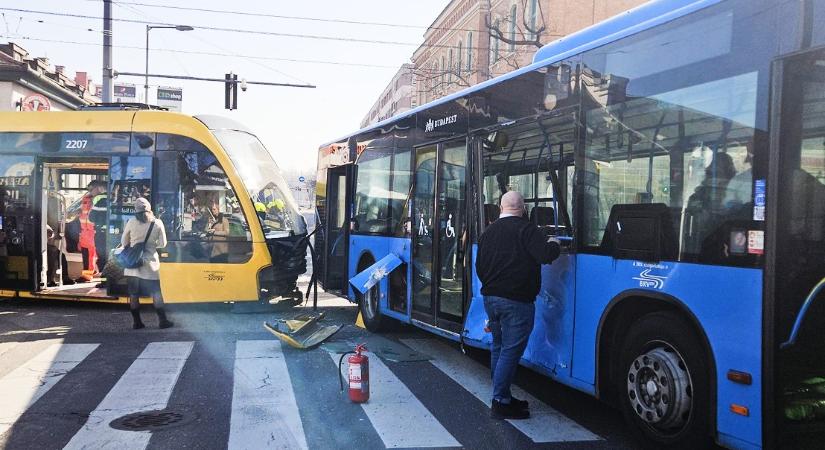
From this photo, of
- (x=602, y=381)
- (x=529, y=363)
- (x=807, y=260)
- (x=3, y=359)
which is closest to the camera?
(x=807, y=260)

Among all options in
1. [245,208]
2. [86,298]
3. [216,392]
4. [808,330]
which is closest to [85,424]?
[216,392]

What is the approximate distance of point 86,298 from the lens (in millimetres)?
11445

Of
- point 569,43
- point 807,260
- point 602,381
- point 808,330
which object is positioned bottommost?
point 602,381

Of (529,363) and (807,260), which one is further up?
(807,260)

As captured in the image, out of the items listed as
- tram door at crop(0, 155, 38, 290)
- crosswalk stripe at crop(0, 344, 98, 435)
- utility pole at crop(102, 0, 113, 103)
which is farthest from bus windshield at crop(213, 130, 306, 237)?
utility pole at crop(102, 0, 113, 103)

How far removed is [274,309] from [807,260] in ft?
30.1

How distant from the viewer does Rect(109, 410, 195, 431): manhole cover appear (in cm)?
539

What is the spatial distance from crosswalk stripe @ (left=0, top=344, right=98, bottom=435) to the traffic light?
17456 mm

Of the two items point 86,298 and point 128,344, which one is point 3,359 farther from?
point 86,298

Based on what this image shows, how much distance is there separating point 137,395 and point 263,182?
5.92 m

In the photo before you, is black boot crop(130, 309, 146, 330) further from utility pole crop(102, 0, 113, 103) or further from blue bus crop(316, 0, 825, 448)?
utility pole crop(102, 0, 113, 103)

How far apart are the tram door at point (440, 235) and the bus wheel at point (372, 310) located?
1204 millimetres

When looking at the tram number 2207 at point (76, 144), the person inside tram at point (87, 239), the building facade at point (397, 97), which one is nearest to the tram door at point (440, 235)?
the tram number 2207 at point (76, 144)

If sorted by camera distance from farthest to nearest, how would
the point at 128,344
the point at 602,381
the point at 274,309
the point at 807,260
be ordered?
the point at 274,309, the point at 128,344, the point at 602,381, the point at 807,260
